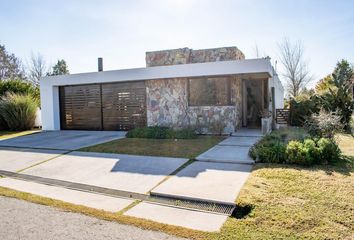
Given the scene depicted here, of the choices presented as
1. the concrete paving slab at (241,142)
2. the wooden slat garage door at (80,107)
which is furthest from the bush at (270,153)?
the wooden slat garage door at (80,107)

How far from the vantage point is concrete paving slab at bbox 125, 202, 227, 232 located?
3695mm

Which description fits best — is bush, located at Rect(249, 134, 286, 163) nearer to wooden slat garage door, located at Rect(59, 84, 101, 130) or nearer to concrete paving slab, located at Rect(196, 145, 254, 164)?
concrete paving slab, located at Rect(196, 145, 254, 164)

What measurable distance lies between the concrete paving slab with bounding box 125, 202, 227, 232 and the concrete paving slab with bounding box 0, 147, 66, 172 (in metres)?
4.80

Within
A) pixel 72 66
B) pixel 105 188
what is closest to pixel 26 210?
pixel 105 188

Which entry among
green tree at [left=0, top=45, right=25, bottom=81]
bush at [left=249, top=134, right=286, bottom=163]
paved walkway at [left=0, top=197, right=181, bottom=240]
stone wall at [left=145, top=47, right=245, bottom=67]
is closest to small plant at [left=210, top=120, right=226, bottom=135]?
bush at [left=249, top=134, right=286, bottom=163]

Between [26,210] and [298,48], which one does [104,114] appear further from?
[298,48]

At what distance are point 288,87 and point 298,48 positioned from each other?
4.82 m

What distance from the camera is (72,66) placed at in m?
40.6

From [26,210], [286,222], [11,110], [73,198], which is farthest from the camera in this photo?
[11,110]

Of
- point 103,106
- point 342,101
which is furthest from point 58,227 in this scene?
point 342,101

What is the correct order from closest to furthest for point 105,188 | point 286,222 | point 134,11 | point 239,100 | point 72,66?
point 286,222
point 105,188
point 134,11
point 239,100
point 72,66

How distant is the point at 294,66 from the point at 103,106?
86.7 ft

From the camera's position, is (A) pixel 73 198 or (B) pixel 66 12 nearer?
(A) pixel 73 198

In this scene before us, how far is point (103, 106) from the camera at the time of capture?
14828 mm
